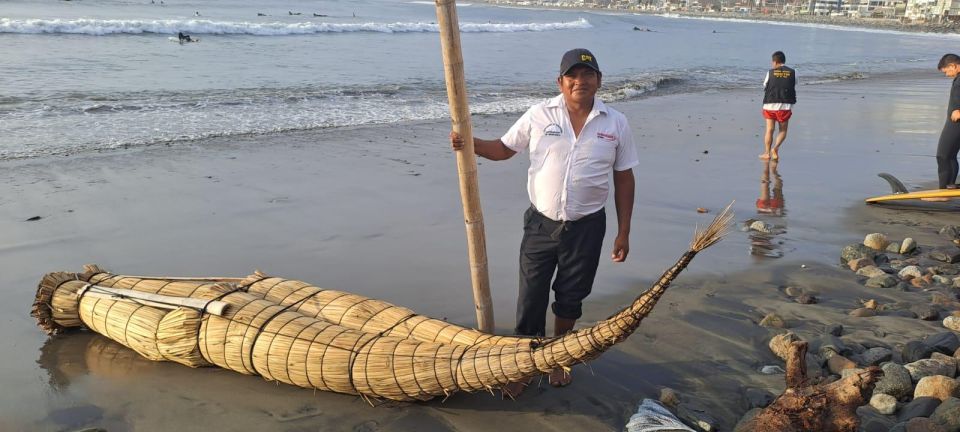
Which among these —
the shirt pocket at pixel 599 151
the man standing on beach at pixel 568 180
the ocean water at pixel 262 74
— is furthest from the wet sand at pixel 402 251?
the ocean water at pixel 262 74

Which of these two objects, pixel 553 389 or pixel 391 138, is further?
pixel 391 138

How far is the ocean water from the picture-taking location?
12992 mm

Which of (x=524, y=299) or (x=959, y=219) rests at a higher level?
(x=524, y=299)

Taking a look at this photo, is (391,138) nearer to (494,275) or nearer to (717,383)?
(494,275)

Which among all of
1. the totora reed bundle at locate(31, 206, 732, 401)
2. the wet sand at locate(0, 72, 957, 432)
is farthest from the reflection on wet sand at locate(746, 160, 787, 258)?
the totora reed bundle at locate(31, 206, 732, 401)

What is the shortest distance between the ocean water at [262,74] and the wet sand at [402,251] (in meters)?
2.47

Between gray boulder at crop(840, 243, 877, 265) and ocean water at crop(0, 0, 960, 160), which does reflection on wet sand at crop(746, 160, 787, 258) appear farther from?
ocean water at crop(0, 0, 960, 160)

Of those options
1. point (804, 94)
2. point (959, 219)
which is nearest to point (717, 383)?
point (959, 219)

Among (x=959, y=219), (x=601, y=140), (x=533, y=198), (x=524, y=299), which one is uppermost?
(x=601, y=140)

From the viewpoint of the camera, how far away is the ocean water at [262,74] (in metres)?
13.0

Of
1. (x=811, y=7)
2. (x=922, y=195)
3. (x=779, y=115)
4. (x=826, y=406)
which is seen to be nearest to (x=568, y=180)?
(x=826, y=406)

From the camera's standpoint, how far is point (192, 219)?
7.29 meters

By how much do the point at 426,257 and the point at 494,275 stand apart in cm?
78

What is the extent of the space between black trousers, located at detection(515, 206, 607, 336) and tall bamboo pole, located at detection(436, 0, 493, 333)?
24cm
